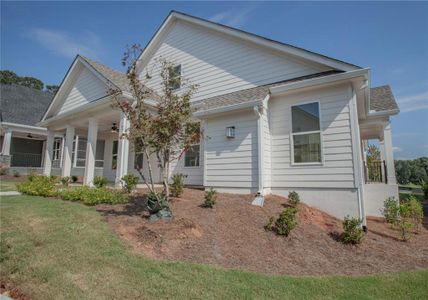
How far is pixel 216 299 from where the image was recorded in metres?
3.08

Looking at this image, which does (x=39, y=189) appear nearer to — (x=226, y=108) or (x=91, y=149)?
(x=91, y=149)

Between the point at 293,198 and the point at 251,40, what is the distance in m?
6.53

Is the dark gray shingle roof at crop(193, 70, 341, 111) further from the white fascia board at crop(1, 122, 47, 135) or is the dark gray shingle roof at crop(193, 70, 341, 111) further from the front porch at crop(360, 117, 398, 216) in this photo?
the white fascia board at crop(1, 122, 47, 135)

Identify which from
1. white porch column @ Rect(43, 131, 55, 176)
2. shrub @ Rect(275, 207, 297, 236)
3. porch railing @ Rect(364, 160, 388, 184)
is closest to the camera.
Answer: shrub @ Rect(275, 207, 297, 236)

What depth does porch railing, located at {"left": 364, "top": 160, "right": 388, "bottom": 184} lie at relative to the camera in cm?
1020

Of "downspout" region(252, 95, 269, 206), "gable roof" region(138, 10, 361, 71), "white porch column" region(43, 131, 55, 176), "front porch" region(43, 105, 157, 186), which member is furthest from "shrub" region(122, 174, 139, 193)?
"white porch column" region(43, 131, 55, 176)

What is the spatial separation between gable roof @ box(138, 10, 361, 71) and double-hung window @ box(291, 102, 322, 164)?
144 centimetres

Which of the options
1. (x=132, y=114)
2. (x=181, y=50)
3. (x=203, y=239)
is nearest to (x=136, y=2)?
(x=181, y=50)

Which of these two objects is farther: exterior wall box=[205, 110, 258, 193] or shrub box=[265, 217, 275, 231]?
exterior wall box=[205, 110, 258, 193]

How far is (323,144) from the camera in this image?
7516 millimetres

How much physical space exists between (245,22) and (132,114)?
8.59 meters

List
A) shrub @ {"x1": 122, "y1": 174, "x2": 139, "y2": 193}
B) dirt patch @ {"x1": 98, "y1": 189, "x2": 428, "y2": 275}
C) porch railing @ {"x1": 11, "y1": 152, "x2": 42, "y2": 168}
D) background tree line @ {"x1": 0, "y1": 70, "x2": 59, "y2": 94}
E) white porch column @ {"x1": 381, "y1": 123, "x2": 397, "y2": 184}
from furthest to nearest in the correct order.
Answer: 1. background tree line @ {"x1": 0, "y1": 70, "x2": 59, "y2": 94}
2. porch railing @ {"x1": 11, "y1": 152, "x2": 42, "y2": 168}
3. white porch column @ {"x1": 381, "y1": 123, "x2": 397, "y2": 184}
4. shrub @ {"x1": 122, "y1": 174, "x2": 139, "y2": 193}
5. dirt patch @ {"x1": 98, "y1": 189, "x2": 428, "y2": 275}

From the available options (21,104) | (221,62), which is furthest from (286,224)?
(21,104)

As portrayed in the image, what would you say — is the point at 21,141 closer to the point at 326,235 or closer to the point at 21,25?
the point at 21,25
